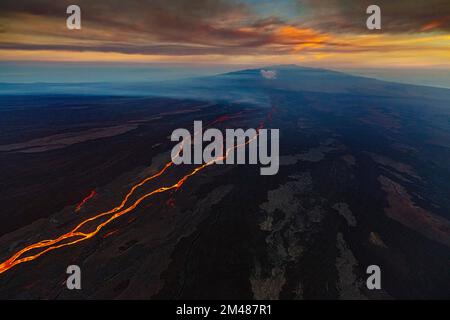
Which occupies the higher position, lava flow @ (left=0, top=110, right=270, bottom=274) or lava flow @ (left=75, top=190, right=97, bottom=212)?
lava flow @ (left=75, top=190, right=97, bottom=212)

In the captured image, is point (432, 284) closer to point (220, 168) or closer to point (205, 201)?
point (205, 201)

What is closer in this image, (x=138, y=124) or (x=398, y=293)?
(x=398, y=293)

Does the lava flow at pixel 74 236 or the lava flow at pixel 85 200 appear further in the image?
the lava flow at pixel 85 200

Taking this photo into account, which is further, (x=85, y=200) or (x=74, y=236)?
(x=85, y=200)

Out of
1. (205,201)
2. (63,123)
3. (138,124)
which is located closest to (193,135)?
(138,124)

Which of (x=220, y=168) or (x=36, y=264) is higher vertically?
(x=220, y=168)

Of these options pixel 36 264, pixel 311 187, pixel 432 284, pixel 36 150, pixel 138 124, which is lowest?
pixel 432 284

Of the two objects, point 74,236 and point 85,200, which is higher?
point 85,200

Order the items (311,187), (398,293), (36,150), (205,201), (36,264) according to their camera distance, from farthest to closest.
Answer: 1. (36,150)
2. (311,187)
3. (205,201)
4. (36,264)
5. (398,293)

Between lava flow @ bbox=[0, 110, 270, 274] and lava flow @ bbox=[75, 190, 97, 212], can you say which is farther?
lava flow @ bbox=[75, 190, 97, 212]

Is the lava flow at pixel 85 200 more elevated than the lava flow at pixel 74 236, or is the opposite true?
the lava flow at pixel 85 200
